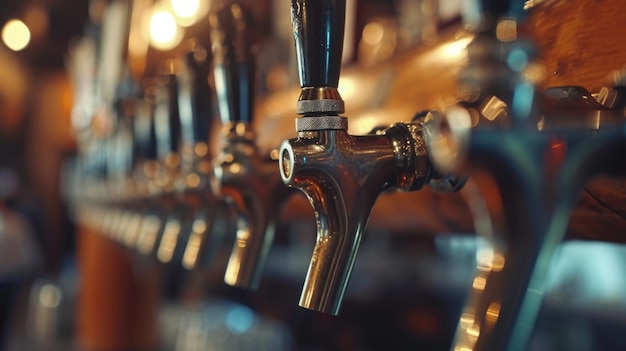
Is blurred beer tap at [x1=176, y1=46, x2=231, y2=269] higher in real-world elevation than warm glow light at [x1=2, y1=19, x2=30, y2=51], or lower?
lower

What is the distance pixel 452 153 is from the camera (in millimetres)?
345

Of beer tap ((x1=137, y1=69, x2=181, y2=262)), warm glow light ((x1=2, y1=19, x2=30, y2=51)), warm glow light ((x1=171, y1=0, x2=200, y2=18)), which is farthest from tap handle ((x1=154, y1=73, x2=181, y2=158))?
warm glow light ((x1=2, y1=19, x2=30, y2=51))

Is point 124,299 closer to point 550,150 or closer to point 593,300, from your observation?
point 593,300

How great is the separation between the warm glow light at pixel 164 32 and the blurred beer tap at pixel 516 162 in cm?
229

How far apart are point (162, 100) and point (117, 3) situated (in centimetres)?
153

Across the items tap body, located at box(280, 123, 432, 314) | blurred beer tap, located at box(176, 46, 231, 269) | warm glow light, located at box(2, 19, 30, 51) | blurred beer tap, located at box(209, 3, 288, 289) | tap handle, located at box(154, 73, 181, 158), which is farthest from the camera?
warm glow light, located at box(2, 19, 30, 51)

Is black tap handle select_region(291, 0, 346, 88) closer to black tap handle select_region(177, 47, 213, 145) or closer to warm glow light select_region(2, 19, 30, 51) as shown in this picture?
black tap handle select_region(177, 47, 213, 145)

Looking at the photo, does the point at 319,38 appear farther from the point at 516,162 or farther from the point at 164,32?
the point at 164,32

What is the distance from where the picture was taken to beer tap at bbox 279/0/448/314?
45cm

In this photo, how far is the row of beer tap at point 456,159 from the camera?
35 cm

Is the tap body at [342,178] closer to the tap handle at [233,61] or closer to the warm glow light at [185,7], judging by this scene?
the tap handle at [233,61]

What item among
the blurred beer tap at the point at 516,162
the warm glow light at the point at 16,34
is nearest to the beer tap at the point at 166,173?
the blurred beer tap at the point at 516,162

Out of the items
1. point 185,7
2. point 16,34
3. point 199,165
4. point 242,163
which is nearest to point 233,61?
point 242,163

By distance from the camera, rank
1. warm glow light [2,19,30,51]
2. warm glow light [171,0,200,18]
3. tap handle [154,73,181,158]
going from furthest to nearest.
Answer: warm glow light [2,19,30,51] < warm glow light [171,0,200,18] < tap handle [154,73,181,158]
